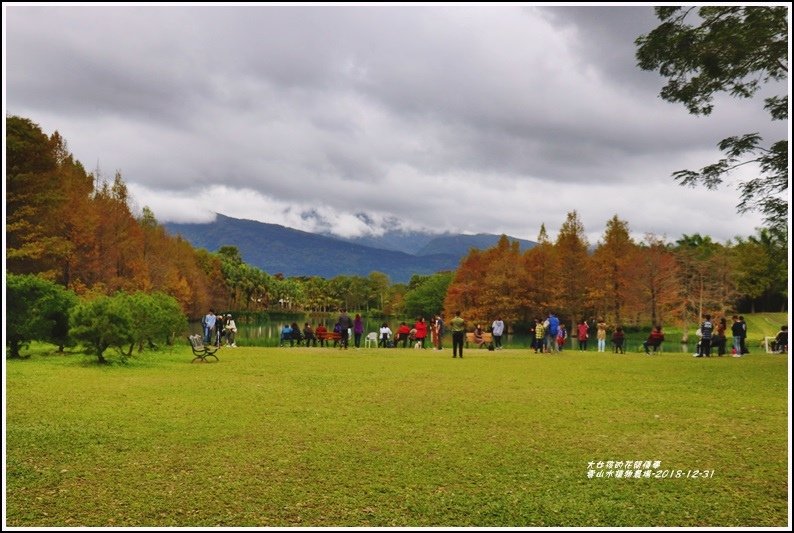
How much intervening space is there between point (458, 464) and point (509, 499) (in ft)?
4.20

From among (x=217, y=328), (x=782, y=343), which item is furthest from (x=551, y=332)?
(x=217, y=328)

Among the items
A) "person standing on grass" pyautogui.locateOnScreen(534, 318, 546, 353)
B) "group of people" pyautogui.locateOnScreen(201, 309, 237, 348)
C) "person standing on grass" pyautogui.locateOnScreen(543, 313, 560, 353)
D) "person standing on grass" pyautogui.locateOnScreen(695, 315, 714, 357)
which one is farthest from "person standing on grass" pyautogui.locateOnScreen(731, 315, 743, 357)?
"group of people" pyautogui.locateOnScreen(201, 309, 237, 348)

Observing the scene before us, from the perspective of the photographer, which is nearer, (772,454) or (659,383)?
(772,454)

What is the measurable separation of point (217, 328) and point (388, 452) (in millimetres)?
20554

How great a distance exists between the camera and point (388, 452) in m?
7.86

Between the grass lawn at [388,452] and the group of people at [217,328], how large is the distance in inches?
469

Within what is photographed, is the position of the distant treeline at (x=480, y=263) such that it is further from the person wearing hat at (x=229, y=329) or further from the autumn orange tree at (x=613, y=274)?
the person wearing hat at (x=229, y=329)

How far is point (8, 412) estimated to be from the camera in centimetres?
1001

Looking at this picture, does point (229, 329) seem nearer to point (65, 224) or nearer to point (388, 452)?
point (65, 224)

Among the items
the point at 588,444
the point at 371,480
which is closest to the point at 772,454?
the point at 588,444

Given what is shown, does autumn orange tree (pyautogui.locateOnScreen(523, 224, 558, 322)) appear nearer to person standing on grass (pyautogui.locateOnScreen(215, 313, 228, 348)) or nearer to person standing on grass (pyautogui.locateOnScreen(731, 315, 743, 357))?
person standing on grass (pyautogui.locateOnScreen(731, 315, 743, 357))

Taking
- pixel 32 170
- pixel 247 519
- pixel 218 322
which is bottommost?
pixel 247 519

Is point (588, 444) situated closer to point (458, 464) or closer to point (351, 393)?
point (458, 464)

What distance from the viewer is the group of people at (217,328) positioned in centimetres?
2689
